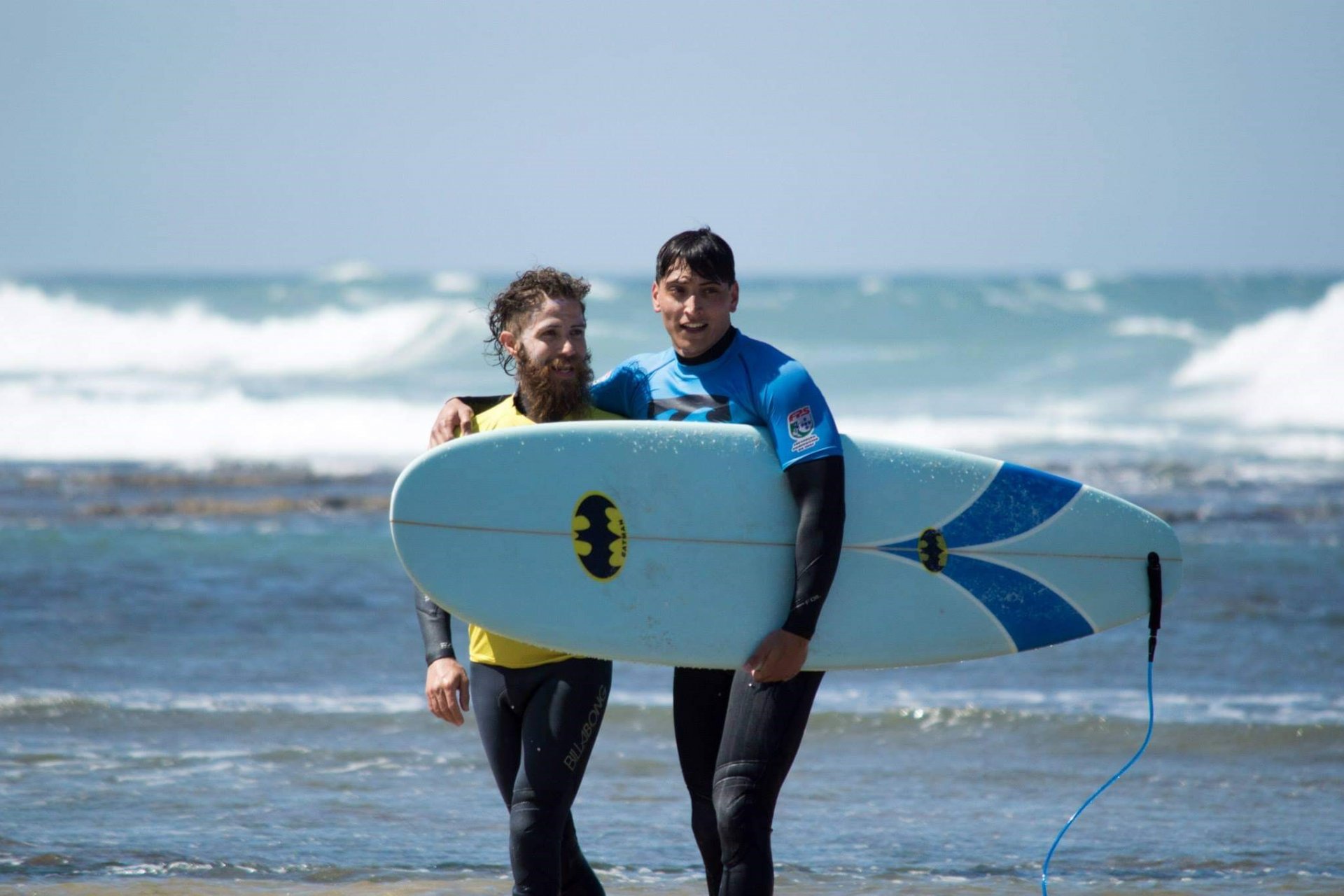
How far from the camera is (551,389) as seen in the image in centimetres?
276

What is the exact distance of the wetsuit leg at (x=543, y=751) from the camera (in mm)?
2510

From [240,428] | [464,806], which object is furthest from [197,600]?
[240,428]

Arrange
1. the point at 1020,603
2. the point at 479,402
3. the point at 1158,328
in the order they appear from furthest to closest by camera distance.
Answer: the point at 1158,328
the point at 1020,603
the point at 479,402

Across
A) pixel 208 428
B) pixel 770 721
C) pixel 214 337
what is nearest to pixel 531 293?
pixel 770 721

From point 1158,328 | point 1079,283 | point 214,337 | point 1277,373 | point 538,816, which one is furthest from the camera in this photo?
point 1079,283

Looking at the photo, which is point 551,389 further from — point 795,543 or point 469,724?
point 469,724

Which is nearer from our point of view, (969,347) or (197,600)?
(197,600)

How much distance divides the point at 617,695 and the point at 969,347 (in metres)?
22.8

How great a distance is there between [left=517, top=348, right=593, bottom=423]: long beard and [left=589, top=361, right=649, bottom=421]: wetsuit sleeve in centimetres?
9

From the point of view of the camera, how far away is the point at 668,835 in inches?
161

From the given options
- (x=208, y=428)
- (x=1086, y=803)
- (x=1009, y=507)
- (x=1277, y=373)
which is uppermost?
(x=1277, y=373)

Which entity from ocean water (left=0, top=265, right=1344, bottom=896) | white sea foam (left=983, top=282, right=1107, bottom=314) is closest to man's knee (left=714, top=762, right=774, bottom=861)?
ocean water (left=0, top=265, right=1344, bottom=896)

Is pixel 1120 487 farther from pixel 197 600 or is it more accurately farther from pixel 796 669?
pixel 796 669

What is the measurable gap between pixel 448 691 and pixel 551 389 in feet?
2.03
